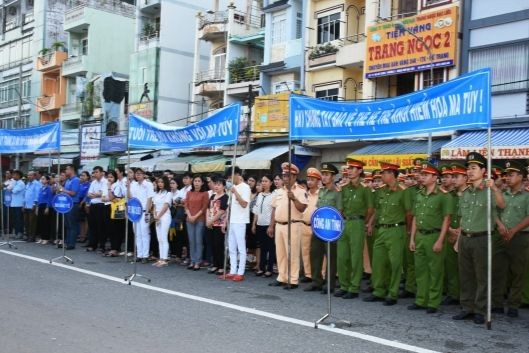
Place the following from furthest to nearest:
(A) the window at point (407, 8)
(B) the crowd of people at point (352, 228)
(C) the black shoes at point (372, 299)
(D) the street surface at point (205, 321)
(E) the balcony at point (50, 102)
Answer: (E) the balcony at point (50, 102) < (A) the window at point (407, 8) < (C) the black shoes at point (372, 299) < (B) the crowd of people at point (352, 228) < (D) the street surface at point (205, 321)

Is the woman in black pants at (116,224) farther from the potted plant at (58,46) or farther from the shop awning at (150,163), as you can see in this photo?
the potted plant at (58,46)

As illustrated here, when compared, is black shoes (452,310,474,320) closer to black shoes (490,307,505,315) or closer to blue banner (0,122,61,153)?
black shoes (490,307,505,315)

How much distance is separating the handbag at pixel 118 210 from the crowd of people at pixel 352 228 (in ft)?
0.08

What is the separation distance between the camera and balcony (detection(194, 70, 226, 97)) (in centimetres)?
3161

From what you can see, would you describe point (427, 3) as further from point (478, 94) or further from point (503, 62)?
point (478, 94)

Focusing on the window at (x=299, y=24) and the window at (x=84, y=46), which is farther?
the window at (x=84, y=46)

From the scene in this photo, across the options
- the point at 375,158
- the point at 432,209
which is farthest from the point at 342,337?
the point at 375,158

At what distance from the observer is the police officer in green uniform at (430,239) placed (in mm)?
7719

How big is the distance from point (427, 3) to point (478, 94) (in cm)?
1548

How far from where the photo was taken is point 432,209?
307 inches

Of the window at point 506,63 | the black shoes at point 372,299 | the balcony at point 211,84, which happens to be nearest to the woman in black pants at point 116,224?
the black shoes at point 372,299

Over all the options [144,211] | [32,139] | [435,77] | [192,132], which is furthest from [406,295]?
[435,77]

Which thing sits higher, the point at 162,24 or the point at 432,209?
the point at 162,24

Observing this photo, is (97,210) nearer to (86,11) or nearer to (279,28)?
(279,28)
